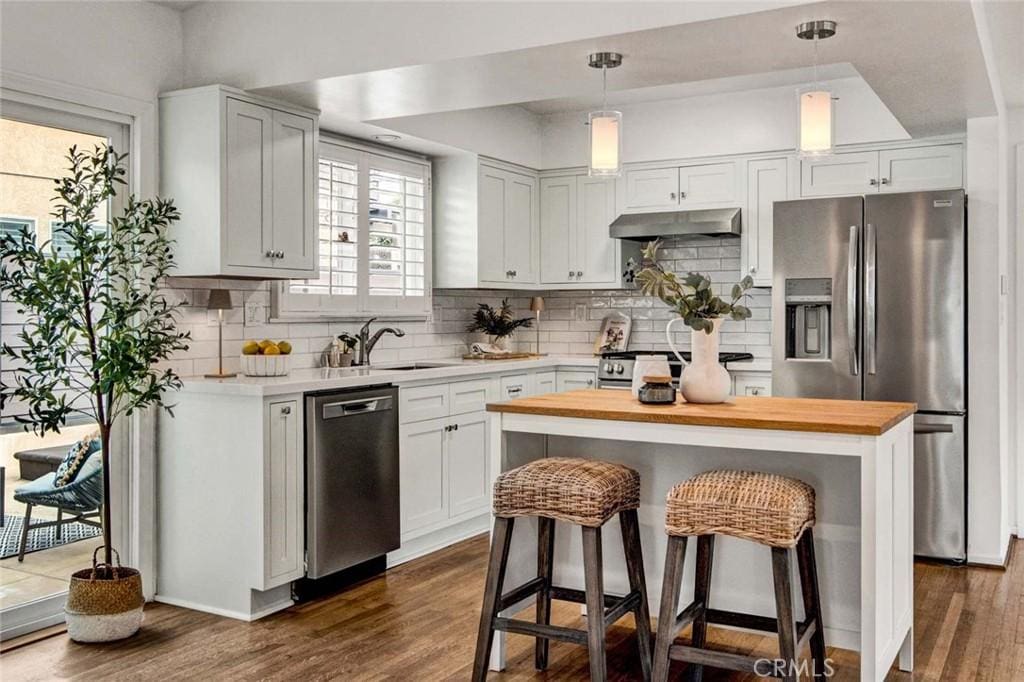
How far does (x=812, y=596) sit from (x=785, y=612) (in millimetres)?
360

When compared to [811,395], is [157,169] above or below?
above

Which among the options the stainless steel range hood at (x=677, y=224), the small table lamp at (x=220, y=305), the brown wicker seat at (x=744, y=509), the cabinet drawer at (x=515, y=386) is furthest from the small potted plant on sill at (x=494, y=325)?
the brown wicker seat at (x=744, y=509)

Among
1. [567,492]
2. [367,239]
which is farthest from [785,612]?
[367,239]

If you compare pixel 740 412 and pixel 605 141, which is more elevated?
pixel 605 141

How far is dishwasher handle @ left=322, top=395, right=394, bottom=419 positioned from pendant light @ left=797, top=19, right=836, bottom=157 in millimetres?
2197

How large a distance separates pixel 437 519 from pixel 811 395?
6.87 feet

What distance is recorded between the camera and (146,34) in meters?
4.03

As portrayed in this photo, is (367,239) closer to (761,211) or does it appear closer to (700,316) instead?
(761,211)

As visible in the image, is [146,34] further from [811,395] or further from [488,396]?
[811,395]

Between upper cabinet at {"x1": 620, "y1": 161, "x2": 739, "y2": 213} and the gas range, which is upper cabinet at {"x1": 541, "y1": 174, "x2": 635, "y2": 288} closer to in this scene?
upper cabinet at {"x1": 620, "y1": 161, "x2": 739, "y2": 213}

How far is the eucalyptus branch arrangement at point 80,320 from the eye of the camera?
10.8 feet

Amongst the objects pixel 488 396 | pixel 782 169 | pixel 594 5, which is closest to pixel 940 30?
pixel 594 5

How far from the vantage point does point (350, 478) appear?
414 cm

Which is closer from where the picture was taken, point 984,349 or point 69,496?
point 69,496
